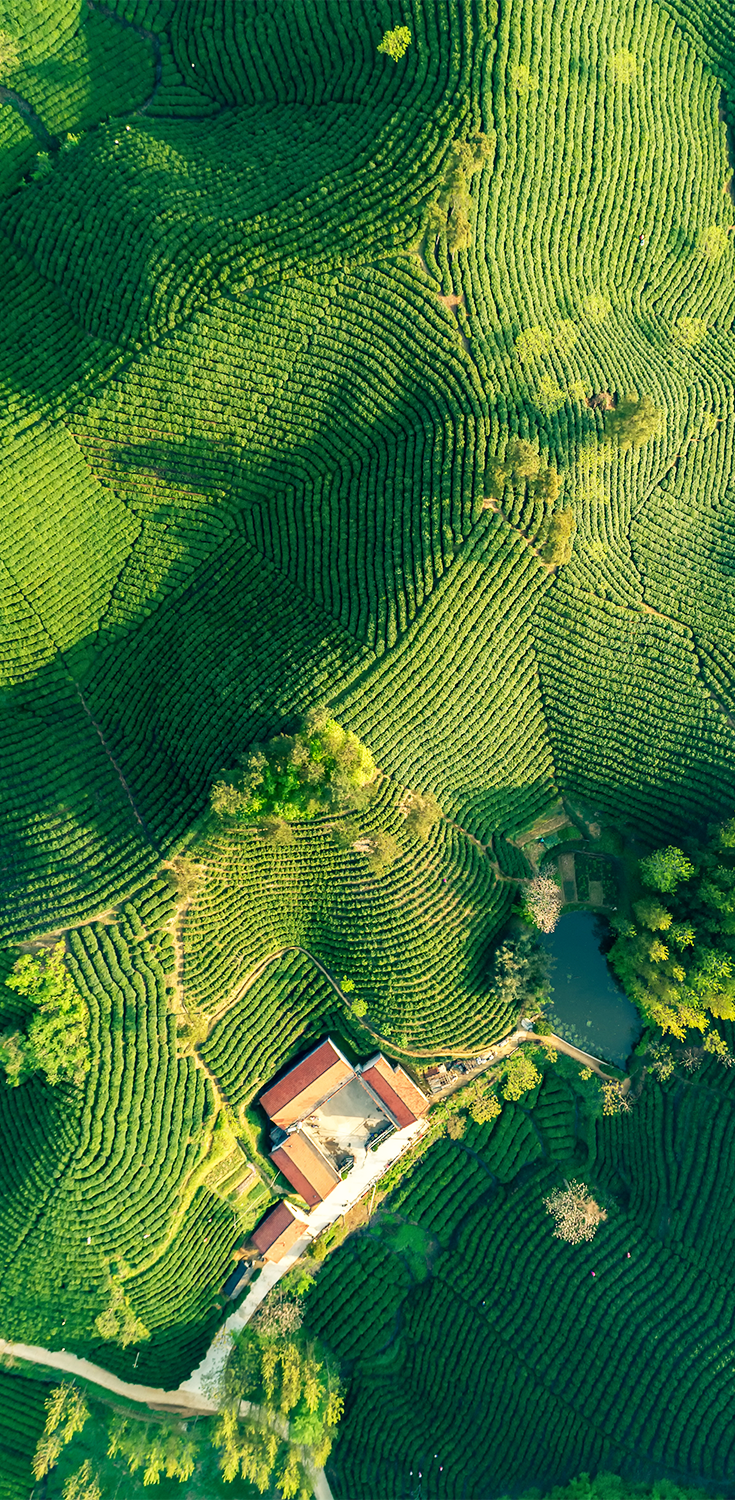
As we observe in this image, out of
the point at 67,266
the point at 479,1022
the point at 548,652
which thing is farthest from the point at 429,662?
the point at 67,266

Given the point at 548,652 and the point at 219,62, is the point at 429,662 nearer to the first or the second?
the point at 548,652

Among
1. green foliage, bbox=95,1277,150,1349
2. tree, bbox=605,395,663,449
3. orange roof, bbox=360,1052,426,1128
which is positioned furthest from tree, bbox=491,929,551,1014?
tree, bbox=605,395,663,449

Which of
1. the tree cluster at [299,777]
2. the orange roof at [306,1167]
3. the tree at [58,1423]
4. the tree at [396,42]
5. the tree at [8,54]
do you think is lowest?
the tree at [58,1423]

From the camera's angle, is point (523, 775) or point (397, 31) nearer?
point (397, 31)

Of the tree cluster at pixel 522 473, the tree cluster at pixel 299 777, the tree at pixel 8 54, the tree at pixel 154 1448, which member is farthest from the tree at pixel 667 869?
the tree at pixel 8 54

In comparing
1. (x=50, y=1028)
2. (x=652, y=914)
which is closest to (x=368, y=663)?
(x=652, y=914)

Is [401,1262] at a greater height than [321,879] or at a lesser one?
lesser

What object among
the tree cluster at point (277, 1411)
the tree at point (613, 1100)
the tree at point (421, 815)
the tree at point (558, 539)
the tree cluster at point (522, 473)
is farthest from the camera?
the tree at point (613, 1100)

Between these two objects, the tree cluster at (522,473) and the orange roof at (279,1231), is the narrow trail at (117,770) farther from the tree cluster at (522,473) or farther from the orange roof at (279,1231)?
the tree cluster at (522,473)
